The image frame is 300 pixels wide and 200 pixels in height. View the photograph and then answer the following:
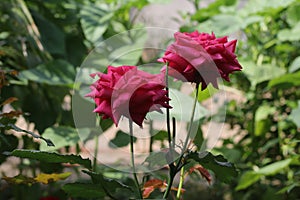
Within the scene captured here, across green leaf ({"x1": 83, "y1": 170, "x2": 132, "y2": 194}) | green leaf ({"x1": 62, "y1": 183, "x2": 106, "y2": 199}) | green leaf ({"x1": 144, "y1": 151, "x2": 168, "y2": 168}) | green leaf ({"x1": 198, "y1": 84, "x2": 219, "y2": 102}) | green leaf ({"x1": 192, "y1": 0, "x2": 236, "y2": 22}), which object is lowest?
green leaf ({"x1": 62, "y1": 183, "x2": 106, "y2": 199})

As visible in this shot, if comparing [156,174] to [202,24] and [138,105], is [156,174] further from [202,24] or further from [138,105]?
[202,24]

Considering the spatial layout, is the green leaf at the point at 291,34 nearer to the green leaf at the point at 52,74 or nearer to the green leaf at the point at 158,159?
the green leaf at the point at 52,74

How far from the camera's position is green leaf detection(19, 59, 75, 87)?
49.5 inches

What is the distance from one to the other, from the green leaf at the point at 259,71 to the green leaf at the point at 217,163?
65 cm

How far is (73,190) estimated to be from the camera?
0.85 metres

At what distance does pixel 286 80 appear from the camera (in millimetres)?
1417

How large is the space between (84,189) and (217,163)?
0.22 m

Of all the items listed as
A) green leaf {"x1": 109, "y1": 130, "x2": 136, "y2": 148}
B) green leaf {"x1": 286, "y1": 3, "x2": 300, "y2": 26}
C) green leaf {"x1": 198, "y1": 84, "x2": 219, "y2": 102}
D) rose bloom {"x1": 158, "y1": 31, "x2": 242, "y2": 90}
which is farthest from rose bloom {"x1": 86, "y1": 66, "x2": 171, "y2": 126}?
green leaf {"x1": 286, "y1": 3, "x2": 300, "y2": 26}

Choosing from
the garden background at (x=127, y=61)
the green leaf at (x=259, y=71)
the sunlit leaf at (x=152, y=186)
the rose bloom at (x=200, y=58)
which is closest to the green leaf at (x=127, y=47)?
the garden background at (x=127, y=61)

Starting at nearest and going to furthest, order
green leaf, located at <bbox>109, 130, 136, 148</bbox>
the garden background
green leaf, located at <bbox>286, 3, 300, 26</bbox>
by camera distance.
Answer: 1. green leaf, located at <bbox>109, 130, 136, 148</bbox>
2. the garden background
3. green leaf, located at <bbox>286, 3, 300, 26</bbox>

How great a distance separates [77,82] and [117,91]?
1.77ft

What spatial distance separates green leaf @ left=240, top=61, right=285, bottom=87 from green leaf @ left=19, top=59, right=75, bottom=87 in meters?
0.46

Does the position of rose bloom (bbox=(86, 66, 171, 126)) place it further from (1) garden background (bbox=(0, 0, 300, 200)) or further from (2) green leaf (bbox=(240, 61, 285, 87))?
(2) green leaf (bbox=(240, 61, 285, 87))

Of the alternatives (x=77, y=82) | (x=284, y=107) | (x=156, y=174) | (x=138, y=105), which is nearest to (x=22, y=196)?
(x=77, y=82)
